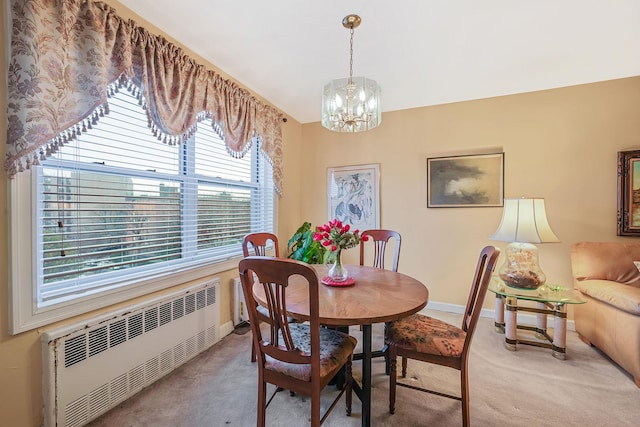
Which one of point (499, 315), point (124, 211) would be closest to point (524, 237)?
point (499, 315)

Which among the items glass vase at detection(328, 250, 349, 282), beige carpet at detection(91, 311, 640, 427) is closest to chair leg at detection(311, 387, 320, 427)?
beige carpet at detection(91, 311, 640, 427)

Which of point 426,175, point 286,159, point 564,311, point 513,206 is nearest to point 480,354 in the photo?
point 564,311

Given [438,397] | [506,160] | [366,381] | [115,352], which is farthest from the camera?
[506,160]

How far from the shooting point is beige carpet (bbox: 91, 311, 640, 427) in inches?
59.4

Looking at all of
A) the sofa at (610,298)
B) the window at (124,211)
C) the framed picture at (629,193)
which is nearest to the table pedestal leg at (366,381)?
the window at (124,211)

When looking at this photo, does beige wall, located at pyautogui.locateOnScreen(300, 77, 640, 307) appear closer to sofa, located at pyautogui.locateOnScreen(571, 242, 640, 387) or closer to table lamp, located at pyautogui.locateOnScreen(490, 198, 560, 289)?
sofa, located at pyautogui.locateOnScreen(571, 242, 640, 387)

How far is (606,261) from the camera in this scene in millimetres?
2291

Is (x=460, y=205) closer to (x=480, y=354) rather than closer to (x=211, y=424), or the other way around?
(x=480, y=354)

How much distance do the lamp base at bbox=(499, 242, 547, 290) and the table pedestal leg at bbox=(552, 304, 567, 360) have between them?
0.76ft

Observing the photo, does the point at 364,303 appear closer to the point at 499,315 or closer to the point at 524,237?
the point at 524,237

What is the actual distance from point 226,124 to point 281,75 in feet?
2.43

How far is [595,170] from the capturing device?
100 inches

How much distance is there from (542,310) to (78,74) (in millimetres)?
3720

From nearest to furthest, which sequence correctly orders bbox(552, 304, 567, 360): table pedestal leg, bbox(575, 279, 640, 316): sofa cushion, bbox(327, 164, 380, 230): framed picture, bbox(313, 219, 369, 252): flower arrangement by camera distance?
bbox(313, 219, 369, 252): flower arrangement, bbox(575, 279, 640, 316): sofa cushion, bbox(552, 304, 567, 360): table pedestal leg, bbox(327, 164, 380, 230): framed picture
